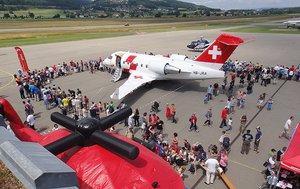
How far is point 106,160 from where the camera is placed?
564 cm

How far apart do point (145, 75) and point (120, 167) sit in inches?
793

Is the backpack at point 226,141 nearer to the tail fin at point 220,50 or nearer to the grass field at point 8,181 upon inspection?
the tail fin at point 220,50

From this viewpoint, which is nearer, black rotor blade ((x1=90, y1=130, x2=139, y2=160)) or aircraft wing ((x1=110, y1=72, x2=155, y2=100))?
black rotor blade ((x1=90, y1=130, x2=139, y2=160))

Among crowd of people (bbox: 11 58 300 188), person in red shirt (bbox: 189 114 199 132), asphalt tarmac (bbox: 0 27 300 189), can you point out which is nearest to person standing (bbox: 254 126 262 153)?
crowd of people (bbox: 11 58 300 188)

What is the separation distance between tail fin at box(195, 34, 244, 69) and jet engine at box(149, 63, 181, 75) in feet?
9.10

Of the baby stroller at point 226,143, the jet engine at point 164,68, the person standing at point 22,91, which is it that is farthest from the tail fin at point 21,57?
the baby stroller at point 226,143

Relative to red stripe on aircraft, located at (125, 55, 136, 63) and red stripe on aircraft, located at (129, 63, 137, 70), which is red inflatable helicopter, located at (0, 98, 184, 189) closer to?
red stripe on aircraft, located at (129, 63, 137, 70)

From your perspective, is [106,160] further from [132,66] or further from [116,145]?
[132,66]

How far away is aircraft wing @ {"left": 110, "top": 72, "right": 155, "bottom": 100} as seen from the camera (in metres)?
21.0

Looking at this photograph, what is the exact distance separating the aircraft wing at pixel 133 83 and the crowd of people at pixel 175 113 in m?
1.03

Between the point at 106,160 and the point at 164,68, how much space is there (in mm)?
18627

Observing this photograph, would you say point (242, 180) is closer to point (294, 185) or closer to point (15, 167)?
point (294, 185)

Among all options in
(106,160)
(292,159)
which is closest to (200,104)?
(292,159)

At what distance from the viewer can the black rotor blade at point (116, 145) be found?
4898 mm
